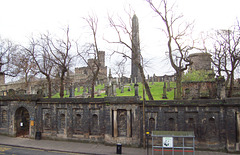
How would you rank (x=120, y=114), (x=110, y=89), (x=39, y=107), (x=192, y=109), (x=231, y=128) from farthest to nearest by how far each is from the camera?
(x=110, y=89)
(x=39, y=107)
(x=120, y=114)
(x=192, y=109)
(x=231, y=128)

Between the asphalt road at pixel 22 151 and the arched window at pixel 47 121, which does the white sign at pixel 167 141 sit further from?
the arched window at pixel 47 121

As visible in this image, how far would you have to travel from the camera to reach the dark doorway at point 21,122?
68.7 feet

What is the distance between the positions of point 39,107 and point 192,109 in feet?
50.4

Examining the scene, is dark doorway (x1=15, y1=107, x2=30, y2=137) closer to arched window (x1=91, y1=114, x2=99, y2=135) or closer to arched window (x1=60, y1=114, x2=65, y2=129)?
arched window (x1=60, y1=114, x2=65, y2=129)

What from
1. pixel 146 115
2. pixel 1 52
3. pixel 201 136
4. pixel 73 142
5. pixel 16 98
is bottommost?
pixel 73 142

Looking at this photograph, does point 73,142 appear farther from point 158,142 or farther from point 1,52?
point 1,52

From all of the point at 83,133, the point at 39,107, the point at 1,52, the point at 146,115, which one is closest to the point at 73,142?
the point at 83,133

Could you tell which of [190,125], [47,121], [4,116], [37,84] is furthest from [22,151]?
[37,84]

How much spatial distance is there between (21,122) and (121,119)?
11.9 m

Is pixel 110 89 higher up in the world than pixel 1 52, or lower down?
lower down

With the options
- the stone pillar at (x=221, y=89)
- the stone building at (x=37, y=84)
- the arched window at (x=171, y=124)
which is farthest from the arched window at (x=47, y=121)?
the stone pillar at (x=221, y=89)

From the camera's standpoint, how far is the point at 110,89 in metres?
29.1

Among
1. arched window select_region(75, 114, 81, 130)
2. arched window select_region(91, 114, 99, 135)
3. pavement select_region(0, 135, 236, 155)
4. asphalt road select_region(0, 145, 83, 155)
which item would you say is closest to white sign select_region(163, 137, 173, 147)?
pavement select_region(0, 135, 236, 155)

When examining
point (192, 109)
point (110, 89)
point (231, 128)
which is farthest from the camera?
point (110, 89)
